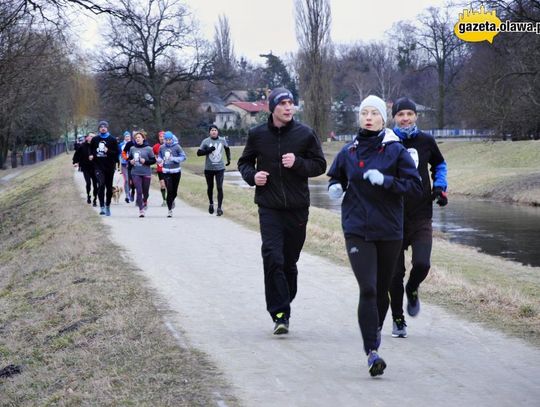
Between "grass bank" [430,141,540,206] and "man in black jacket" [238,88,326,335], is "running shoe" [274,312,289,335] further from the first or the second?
"grass bank" [430,141,540,206]

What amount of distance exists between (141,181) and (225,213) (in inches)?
94.3

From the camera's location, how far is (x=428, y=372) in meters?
7.16

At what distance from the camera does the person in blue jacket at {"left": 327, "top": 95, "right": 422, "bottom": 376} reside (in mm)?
6961

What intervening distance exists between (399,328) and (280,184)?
66.0 inches

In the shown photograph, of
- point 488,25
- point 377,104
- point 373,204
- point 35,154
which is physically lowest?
point 35,154

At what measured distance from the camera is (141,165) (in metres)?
21.6

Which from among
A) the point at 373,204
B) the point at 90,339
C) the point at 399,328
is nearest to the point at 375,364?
the point at 373,204

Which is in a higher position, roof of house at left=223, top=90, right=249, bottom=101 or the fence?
roof of house at left=223, top=90, right=249, bottom=101

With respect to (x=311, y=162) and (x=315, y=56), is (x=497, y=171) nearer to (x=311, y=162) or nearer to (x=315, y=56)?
(x=315, y=56)

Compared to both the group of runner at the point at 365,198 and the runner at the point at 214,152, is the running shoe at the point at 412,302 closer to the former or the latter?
the group of runner at the point at 365,198

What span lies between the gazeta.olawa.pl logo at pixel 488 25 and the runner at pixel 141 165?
18640 millimetres

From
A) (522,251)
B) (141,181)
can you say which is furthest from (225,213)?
(522,251)

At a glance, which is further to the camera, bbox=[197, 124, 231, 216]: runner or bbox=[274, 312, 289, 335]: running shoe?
bbox=[197, 124, 231, 216]: runner

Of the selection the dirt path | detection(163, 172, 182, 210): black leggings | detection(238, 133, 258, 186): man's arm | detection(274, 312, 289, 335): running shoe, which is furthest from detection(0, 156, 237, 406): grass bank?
detection(163, 172, 182, 210): black leggings
